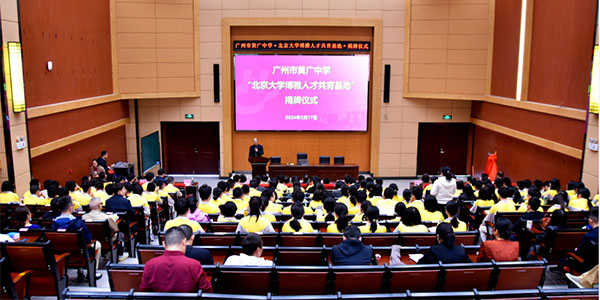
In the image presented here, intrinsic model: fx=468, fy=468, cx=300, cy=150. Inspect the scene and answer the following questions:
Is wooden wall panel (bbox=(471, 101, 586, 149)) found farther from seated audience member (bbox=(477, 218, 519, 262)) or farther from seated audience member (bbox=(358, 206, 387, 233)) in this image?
seated audience member (bbox=(358, 206, 387, 233))

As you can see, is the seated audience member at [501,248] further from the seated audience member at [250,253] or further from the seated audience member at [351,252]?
the seated audience member at [250,253]

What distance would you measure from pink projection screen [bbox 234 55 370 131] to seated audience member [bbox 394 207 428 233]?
30.7 feet

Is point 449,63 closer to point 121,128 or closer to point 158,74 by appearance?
point 158,74

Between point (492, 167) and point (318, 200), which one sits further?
point (492, 167)

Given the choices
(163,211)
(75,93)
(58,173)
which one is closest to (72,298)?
(163,211)

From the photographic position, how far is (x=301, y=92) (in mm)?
14797

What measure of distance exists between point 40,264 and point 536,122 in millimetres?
10677

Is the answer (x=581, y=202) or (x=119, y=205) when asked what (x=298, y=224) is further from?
(x=581, y=202)

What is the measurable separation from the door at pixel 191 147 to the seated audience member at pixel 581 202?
1060 cm

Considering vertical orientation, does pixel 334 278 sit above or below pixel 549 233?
above

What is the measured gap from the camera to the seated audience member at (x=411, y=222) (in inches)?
227

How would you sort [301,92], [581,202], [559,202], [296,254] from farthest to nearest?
[301,92] → [581,202] → [559,202] → [296,254]

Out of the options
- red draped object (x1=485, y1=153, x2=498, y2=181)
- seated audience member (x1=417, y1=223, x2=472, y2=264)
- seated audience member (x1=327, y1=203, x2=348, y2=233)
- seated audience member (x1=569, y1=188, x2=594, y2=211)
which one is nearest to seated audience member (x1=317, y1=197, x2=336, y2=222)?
seated audience member (x1=327, y1=203, x2=348, y2=233)

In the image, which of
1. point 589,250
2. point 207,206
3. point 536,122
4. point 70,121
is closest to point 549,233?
point 589,250
